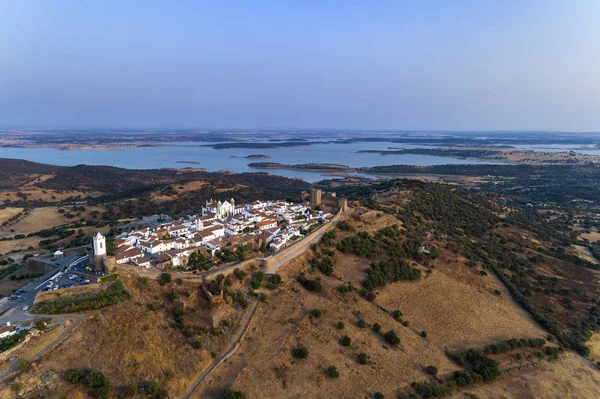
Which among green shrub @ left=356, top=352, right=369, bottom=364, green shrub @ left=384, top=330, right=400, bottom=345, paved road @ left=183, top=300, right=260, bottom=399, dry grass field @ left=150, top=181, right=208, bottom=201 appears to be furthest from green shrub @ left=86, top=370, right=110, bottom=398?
dry grass field @ left=150, top=181, right=208, bottom=201

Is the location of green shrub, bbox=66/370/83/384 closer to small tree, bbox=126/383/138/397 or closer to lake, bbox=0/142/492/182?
small tree, bbox=126/383/138/397

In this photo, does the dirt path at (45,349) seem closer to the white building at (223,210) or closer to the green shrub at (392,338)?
the green shrub at (392,338)

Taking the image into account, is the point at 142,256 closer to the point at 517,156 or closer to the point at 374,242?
the point at 374,242

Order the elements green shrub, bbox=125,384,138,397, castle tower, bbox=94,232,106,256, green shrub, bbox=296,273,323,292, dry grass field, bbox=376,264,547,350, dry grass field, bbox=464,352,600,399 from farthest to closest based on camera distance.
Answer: green shrub, bbox=296,273,323,292
dry grass field, bbox=376,264,547,350
castle tower, bbox=94,232,106,256
dry grass field, bbox=464,352,600,399
green shrub, bbox=125,384,138,397

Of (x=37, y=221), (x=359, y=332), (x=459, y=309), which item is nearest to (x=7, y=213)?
(x=37, y=221)

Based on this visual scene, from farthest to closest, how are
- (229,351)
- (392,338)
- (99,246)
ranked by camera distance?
(99,246)
(392,338)
(229,351)

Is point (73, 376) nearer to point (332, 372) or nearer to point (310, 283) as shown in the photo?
point (332, 372)
